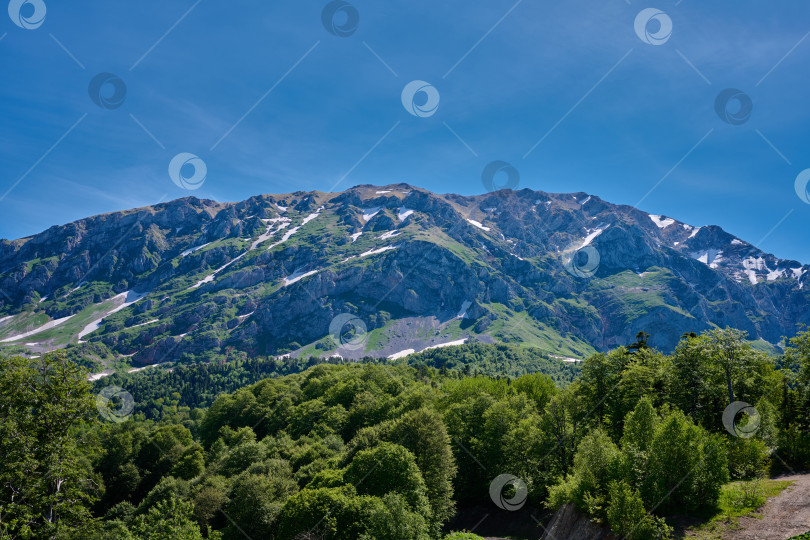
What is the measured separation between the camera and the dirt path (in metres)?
25.2

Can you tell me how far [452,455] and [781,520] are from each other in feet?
108

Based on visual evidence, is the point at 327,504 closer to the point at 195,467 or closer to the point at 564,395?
the point at 564,395

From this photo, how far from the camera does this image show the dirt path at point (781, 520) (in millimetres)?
25203

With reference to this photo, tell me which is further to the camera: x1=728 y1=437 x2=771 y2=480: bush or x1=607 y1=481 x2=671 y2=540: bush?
x1=728 y1=437 x2=771 y2=480: bush

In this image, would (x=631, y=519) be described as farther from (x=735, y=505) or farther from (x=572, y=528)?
(x=735, y=505)

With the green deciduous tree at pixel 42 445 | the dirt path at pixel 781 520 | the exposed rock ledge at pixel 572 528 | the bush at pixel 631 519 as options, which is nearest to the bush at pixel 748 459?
the dirt path at pixel 781 520

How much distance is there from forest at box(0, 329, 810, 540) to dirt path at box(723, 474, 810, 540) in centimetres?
286

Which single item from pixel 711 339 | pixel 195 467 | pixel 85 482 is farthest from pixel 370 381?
pixel 85 482

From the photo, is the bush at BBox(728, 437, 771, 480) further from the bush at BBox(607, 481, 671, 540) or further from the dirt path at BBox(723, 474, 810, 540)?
the bush at BBox(607, 481, 671, 540)

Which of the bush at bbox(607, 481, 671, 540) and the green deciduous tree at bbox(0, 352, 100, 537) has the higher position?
the green deciduous tree at bbox(0, 352, 100, 537)

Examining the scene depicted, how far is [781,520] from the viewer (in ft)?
86.8

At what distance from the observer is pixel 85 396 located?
2119 cm

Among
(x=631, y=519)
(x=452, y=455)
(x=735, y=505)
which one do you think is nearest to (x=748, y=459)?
(x=735, y=505)

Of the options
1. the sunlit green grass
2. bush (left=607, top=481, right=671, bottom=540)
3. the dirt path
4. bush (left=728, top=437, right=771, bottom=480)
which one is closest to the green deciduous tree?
bush (left=607, top=481, right=671, bottom=540)
